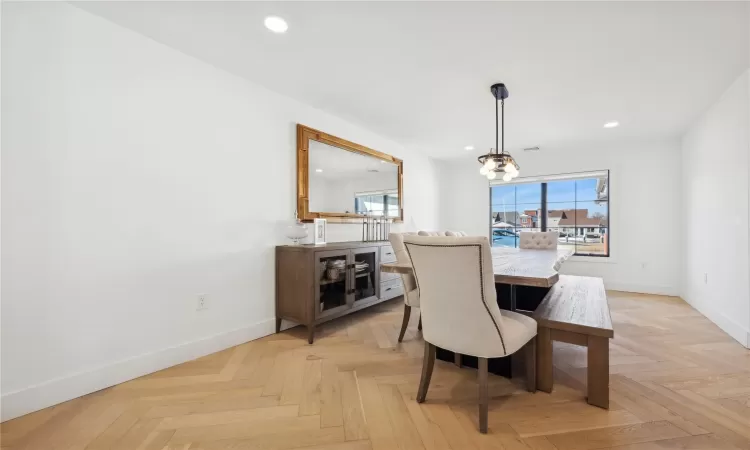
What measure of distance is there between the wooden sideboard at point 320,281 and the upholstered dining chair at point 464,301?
120 centimetres

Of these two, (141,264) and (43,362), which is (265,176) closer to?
(141,264)

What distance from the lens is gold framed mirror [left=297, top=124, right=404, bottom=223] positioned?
2.96 meters

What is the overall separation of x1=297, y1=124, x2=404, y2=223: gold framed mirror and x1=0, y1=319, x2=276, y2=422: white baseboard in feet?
4.04

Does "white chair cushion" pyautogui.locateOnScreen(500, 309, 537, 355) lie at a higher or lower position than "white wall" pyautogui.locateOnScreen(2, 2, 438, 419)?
lower

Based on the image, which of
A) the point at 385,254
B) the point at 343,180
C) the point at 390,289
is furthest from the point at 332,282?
the point at 343,180

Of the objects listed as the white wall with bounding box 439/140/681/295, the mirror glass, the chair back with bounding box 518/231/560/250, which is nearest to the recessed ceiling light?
the mirror glass

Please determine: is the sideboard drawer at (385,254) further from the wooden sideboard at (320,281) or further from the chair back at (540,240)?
the chair back at (540,240)

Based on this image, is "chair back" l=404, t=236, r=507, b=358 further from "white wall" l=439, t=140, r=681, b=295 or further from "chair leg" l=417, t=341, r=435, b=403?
"white wall" l=439, t=140, r=681, b=295

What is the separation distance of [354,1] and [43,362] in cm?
248

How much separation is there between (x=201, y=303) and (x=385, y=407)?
4.96ft

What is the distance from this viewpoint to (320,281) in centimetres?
256

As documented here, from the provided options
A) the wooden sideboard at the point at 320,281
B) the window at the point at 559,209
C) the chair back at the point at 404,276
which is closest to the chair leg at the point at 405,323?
the chair back at the point at 404,276

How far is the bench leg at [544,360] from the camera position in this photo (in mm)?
1718

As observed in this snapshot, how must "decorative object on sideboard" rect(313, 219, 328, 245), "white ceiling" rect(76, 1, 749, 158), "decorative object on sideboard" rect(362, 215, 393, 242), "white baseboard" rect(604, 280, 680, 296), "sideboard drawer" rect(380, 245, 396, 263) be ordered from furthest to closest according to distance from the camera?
"white baseboard" rect(604, 280, 680, 296) → "decorative object on sideboard" rect(362, 215, 393, 242) → "sideboard drawer" rect(380, 245, 396, 263) → "decorative object on sideboard" rect(313, 219, 328, 245) → "white ceiling" rect(76, 1, 749, 158)
